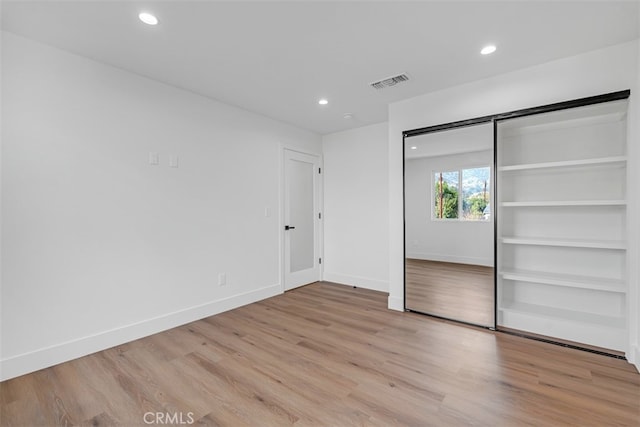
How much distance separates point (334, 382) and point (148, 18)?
9.59ft

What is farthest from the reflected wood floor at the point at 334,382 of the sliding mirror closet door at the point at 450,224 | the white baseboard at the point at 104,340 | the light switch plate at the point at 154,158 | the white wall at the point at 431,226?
the light switch plate at the point at 154,158

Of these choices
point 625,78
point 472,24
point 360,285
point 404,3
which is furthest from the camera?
point 360,285

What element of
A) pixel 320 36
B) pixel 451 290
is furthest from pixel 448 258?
pixel 320 36

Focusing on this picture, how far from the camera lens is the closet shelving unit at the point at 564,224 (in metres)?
2.54

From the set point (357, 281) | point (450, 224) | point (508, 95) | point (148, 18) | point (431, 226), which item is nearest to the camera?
point (148, 18)

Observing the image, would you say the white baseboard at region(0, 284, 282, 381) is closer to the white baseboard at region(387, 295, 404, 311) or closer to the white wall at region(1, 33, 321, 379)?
the white wall at region(1, 33, 321, 379)

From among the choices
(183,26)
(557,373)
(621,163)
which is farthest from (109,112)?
(621,163)

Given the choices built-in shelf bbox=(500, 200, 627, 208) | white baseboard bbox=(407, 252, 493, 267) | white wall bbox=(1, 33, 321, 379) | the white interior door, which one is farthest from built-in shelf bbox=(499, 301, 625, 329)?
white wall bbox=(1, 33, 321, 379)

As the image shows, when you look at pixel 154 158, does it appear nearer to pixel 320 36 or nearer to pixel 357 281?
pixel 320 36

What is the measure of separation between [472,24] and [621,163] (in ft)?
6.13

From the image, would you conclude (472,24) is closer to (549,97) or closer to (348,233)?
(549,97)

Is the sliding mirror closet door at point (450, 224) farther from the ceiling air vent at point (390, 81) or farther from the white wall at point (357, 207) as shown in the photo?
the white wall at point (357, 207)

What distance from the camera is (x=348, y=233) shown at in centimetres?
482

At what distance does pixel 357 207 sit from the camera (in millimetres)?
4715
